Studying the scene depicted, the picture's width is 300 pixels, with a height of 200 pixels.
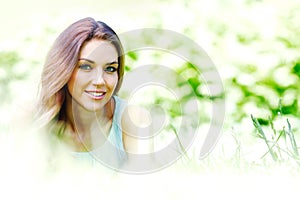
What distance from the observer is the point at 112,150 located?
55.9 inches

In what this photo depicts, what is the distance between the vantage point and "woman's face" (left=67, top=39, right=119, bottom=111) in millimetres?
1285

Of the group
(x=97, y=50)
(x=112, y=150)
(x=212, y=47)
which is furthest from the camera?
(x=212, y=47)

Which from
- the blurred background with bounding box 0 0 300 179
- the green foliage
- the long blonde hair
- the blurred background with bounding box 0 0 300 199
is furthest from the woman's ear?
the green foliage

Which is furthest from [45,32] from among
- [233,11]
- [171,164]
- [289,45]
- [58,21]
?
[171,164]

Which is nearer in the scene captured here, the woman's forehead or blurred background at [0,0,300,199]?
the woman's forehead

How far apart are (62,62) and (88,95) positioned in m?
0.11

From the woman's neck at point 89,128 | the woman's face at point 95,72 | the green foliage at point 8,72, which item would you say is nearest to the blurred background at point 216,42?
the green foliage at point 8,72

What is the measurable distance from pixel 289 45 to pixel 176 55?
2.08ft

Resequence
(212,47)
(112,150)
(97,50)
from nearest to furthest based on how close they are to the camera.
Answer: (97,50)
(112,150)
(212,47)

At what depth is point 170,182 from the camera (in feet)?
2.87

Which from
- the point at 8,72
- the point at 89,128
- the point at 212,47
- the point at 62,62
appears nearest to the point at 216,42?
the point at 212,47

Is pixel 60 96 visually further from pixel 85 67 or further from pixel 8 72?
pixel 8 72

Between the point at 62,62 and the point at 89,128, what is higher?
the point at 62,62

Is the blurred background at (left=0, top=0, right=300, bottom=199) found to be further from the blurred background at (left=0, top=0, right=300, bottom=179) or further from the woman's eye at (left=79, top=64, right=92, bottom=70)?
the woman's eye at (left=79, top=64, right=92, bottom=70)
